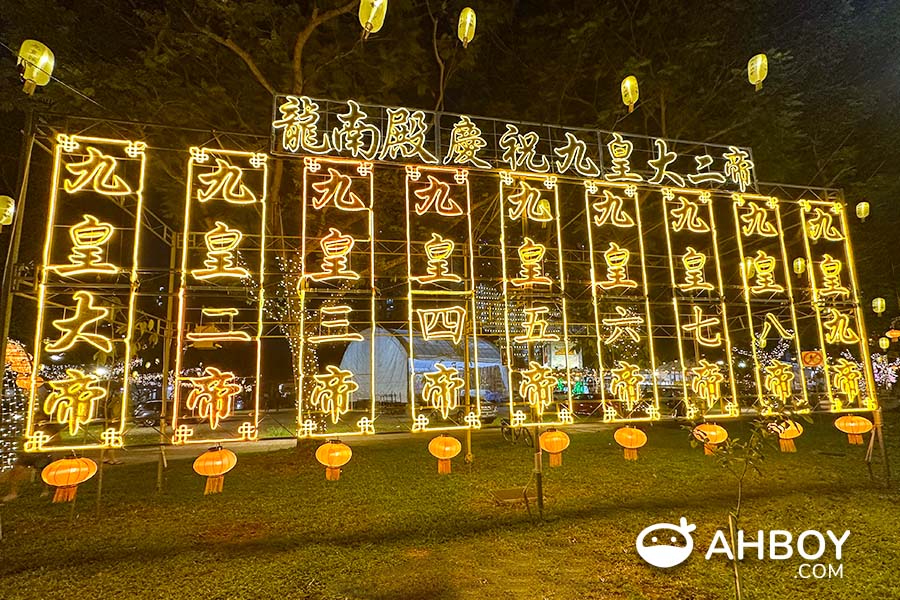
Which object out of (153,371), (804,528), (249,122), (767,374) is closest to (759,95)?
(767,374)

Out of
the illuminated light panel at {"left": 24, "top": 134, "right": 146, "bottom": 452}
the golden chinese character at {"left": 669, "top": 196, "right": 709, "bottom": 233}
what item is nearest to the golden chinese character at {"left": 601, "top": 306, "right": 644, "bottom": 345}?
the golden chinese character at {"left": 669, "top": 196, "right": 709, "bottom": 233}

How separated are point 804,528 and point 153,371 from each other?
27540mm

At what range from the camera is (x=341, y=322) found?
265 inches

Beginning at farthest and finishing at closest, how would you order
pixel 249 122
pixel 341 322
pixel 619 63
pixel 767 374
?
pixel 619 63
pixel 249 122
pixel 767 374
pixel 341 322

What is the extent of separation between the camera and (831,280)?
8625 millimetres

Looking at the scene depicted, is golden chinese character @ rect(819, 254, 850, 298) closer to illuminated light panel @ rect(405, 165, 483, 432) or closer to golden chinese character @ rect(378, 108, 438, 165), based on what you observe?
illuminated light panel @ rect(405, 165, 483, 432)

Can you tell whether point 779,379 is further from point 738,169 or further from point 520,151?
point 520,151

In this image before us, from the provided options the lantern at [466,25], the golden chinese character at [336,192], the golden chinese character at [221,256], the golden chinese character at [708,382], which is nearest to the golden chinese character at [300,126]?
the golden chinese character at [336,192]

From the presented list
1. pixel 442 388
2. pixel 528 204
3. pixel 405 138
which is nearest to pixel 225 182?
pixel 405 138

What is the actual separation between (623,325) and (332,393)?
17.2 feet

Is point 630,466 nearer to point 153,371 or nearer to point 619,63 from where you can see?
point 619,63

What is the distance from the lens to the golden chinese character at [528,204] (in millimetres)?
8055

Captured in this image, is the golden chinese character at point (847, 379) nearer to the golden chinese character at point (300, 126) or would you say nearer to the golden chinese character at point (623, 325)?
the golden chinese character at point (623, 325)

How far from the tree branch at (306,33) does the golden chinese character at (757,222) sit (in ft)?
26.4
